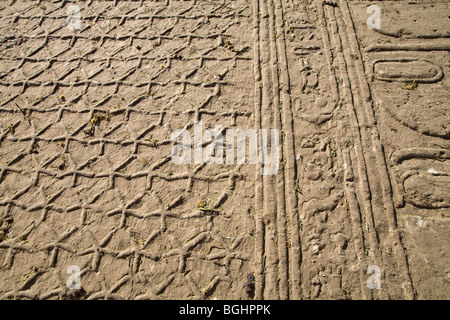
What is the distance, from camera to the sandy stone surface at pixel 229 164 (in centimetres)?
215

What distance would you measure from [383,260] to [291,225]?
68 cm

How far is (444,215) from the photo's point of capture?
2223 millimetres

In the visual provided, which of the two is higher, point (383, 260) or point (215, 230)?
point (215, 230)

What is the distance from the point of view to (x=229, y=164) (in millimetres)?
2574

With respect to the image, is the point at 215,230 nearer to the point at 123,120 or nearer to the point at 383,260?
the point at 383,260

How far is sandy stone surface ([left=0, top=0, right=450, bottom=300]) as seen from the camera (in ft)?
7.04

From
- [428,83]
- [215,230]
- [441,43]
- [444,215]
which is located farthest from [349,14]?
[215,230]

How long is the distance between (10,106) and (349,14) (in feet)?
12.9

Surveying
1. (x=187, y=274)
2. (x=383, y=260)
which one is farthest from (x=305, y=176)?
(x=187, y=274)

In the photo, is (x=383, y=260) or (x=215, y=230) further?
(x=215, y=230)

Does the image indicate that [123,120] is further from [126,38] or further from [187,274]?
[187,274]
